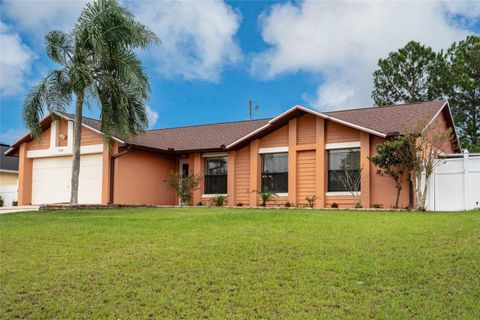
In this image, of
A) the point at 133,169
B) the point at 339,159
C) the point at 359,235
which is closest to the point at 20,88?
the point at 133,169

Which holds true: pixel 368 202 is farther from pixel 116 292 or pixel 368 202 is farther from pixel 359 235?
pixel 116 292

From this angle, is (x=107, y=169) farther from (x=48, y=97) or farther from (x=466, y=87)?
(x=466, y=87)

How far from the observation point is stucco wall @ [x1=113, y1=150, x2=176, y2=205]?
2098 cm

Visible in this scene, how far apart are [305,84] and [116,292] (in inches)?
780

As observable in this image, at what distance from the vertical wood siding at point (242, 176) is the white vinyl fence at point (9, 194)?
13025 millimetres

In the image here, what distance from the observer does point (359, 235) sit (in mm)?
9352

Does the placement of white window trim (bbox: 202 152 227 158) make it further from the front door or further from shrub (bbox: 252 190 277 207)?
shrub (bbox: 252 190 277 207)

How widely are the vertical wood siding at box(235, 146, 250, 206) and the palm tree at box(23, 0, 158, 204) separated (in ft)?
16.6

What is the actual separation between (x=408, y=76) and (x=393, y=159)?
20853mm

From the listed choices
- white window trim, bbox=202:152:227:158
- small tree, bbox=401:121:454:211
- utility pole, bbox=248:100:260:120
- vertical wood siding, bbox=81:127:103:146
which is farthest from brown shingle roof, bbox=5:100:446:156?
utility pole, bbox=248:100:260:120

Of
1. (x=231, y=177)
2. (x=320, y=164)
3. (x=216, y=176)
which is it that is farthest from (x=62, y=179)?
(x=320, y=164)

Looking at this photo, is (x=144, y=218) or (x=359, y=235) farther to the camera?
(x=144, y=218)

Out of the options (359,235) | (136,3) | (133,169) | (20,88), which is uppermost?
(136,3)

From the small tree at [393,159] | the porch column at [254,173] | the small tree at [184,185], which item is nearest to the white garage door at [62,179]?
the small tree at [184,185]
